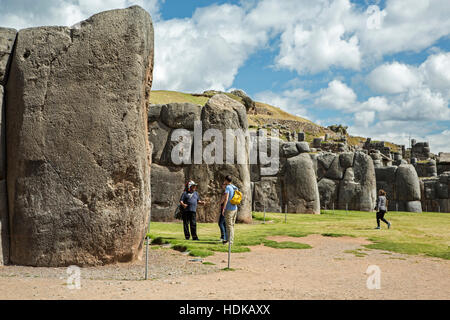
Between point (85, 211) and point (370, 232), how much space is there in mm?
9799

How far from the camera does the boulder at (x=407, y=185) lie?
25.7 metres

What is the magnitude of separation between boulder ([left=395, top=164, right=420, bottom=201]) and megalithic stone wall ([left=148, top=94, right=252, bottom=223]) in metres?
14.0

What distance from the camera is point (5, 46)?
742 centimetres

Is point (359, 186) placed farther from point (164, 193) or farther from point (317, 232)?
point (164, 193)

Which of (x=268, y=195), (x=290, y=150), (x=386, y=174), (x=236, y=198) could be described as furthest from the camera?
(x=386, y=174)

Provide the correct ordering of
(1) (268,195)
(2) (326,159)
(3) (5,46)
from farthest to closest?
1. (2) (326,159)
2. (1) (268,195)
3. (3) (5,46)

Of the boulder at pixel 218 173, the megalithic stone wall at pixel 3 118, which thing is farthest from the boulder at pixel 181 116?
the megalithic stone wall at pixel 3 118

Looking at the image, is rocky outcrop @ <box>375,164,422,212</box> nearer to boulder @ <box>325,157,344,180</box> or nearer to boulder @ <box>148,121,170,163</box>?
boulder @ <box>325,157,344,180</box>

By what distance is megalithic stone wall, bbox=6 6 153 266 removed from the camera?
7078 mm

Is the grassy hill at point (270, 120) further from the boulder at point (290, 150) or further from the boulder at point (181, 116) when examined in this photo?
the boulder at point (181, 116)

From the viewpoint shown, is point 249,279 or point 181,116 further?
point 181,116

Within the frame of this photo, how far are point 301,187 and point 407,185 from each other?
8192 mm

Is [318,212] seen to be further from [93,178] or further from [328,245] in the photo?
[93,178]

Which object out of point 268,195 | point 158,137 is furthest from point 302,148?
point 158,137
